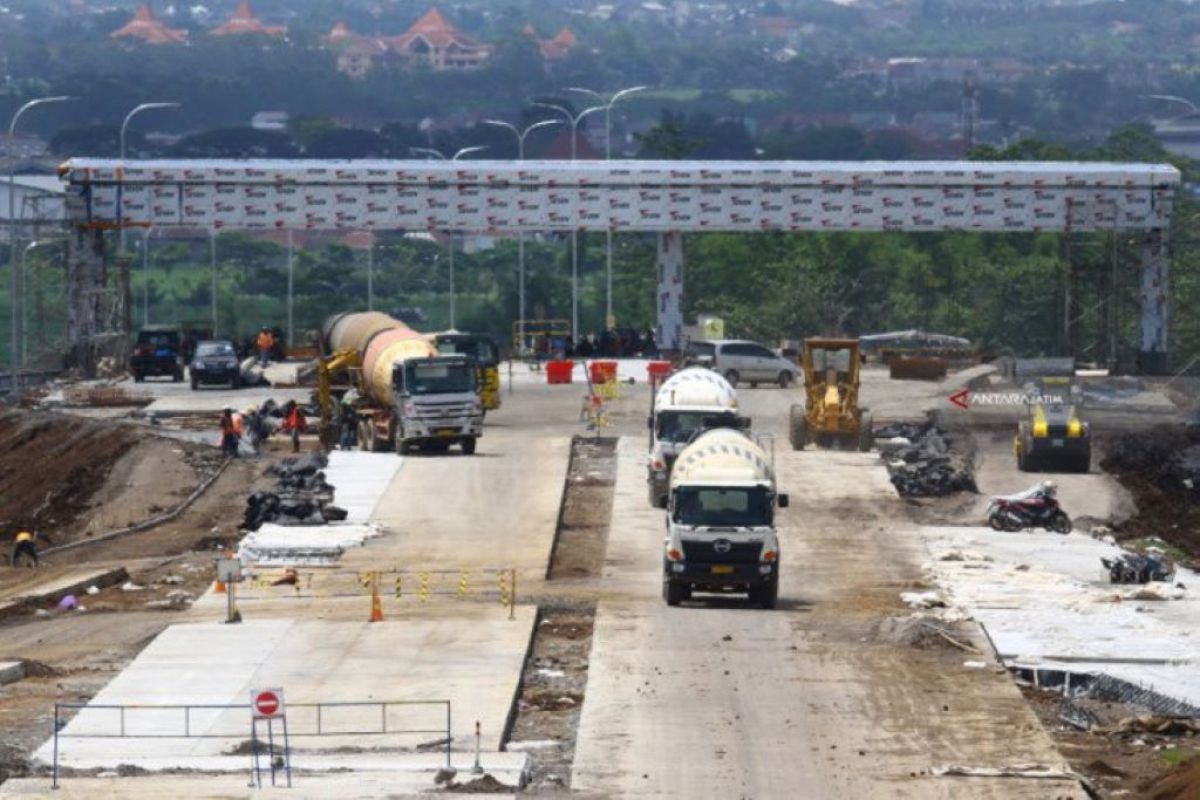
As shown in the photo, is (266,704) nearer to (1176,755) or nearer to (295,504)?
(1176,755)

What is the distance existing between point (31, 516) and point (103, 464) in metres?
5.78

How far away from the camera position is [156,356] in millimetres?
101688

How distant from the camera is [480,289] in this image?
608ft

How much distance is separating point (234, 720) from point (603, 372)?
178 feet

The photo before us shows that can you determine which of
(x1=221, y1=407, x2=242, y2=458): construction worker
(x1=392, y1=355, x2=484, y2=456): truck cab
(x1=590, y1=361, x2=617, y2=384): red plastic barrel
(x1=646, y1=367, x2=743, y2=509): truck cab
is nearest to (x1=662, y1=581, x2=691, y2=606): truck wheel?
(x1=646, y1=367, x2=743, y2=509): truck cab

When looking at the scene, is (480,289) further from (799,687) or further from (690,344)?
(799,687)

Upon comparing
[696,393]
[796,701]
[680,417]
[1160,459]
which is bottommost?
[1160,459]

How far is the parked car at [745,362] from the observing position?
99.1 meters

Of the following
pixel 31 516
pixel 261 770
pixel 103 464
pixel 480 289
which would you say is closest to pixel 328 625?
pixel 261 770

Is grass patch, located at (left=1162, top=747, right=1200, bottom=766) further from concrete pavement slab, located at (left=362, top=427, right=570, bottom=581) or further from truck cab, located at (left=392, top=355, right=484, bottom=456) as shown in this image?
truck cab, located at (left=392, top=355, right=484, bottom=456)

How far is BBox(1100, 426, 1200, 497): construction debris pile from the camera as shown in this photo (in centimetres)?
7594

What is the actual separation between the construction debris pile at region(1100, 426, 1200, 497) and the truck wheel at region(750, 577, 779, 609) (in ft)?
80.1

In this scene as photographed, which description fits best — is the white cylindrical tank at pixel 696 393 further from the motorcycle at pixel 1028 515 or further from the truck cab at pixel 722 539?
the truck cab at pixel 722 539

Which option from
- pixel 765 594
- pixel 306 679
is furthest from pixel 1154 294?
pixel 306 679
